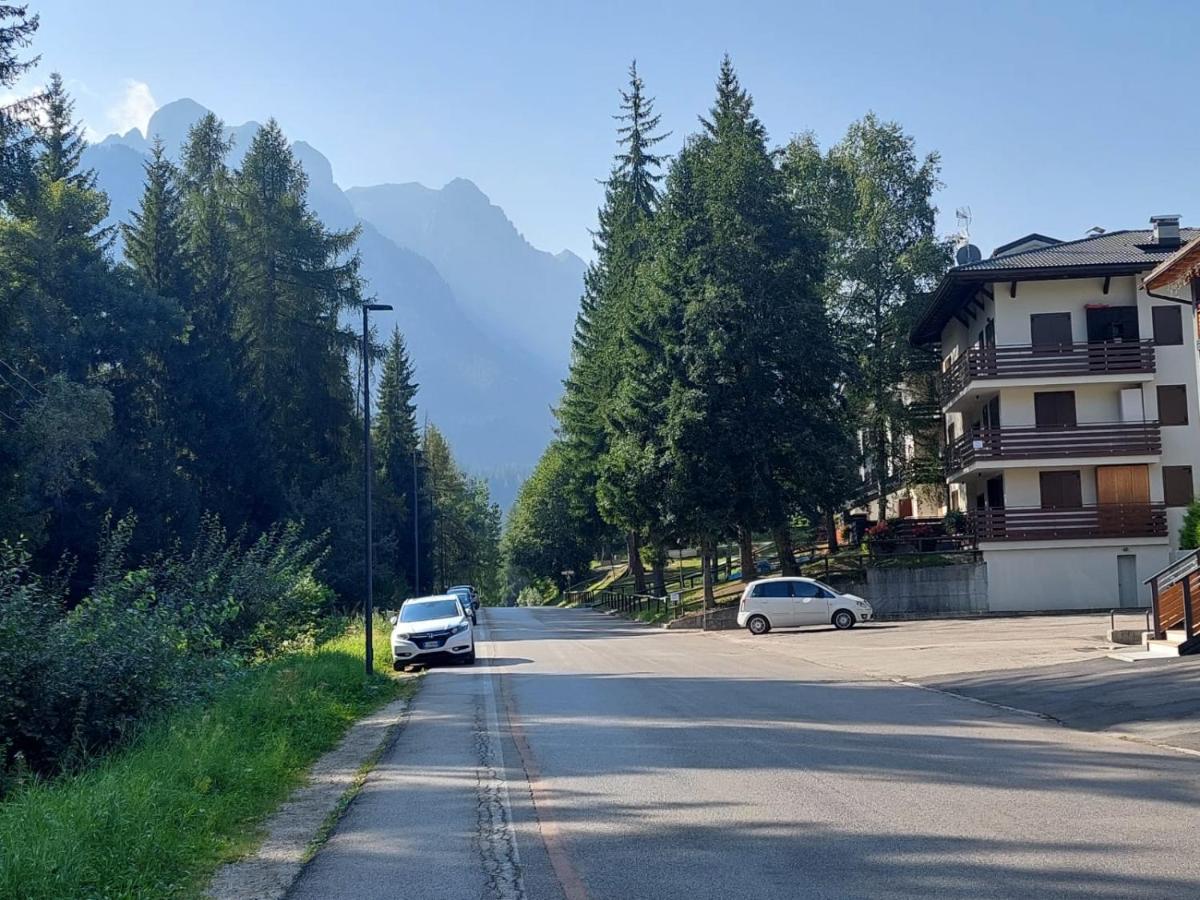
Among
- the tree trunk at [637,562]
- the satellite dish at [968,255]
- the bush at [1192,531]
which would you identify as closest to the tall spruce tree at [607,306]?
the tree trunk at [637,562]

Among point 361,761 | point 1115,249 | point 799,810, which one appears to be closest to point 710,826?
point 799,810

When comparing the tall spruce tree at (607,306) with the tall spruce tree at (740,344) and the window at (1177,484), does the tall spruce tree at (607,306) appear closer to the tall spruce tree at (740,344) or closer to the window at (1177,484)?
the tall spruce tree at (740,344)

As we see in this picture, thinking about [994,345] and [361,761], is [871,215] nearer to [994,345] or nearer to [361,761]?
[994,345]

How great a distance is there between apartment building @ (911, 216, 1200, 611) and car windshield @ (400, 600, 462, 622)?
2111 cm

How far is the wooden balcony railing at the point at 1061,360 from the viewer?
40656 millimetres

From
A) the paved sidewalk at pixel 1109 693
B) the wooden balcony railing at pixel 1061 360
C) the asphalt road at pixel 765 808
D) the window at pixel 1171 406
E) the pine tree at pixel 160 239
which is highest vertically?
the pine tree at pixel 160 239

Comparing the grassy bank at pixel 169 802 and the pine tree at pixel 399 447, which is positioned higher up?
the pine tree at pixel 399 447

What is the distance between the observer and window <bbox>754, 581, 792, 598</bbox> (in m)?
36.0

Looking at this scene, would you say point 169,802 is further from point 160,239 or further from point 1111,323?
point 160,239

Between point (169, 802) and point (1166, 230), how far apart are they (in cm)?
4330

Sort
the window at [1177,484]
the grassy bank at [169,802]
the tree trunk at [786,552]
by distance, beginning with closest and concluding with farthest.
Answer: the grassy bank at [169,802]
the window at [1177,484]
the tree trunk at [786,552]

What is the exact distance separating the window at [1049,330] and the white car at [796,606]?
1260 centimetres

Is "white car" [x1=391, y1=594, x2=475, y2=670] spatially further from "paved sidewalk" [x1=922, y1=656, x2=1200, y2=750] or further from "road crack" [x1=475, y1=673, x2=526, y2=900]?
"road crack" [x1=475, y1=673, x2=526, y2=900]

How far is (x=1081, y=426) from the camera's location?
135ft
